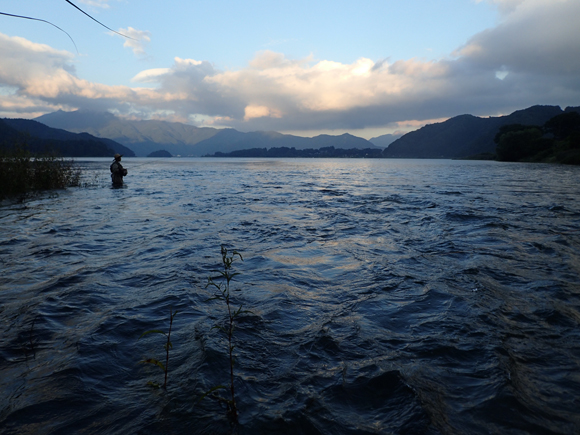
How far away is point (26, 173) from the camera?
18.7m

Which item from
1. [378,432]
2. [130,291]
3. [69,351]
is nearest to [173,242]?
[130,291]

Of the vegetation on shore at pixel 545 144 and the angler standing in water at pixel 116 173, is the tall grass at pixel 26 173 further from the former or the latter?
the vegetation on shore at pixel 545 144

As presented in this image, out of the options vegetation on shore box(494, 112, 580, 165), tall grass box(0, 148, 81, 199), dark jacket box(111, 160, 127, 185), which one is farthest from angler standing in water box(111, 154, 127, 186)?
vegetation on shore box(494, 112, 580, 165)

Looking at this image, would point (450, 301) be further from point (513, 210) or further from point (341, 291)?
point (513, 210)

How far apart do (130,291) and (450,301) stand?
563 cm

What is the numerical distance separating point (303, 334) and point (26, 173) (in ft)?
70.7

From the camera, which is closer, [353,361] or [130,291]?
[353,361]

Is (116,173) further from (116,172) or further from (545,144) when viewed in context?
(545,144)

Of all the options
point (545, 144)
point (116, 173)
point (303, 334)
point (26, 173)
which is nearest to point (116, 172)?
point (116, 173)

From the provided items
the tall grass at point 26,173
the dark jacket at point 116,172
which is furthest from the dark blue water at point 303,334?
the dark jacket at point 116,172

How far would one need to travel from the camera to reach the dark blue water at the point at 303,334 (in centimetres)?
291

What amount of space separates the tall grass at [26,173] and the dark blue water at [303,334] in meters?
9.91

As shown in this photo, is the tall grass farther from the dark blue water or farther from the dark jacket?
the dark blue water

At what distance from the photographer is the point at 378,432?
2.74m
